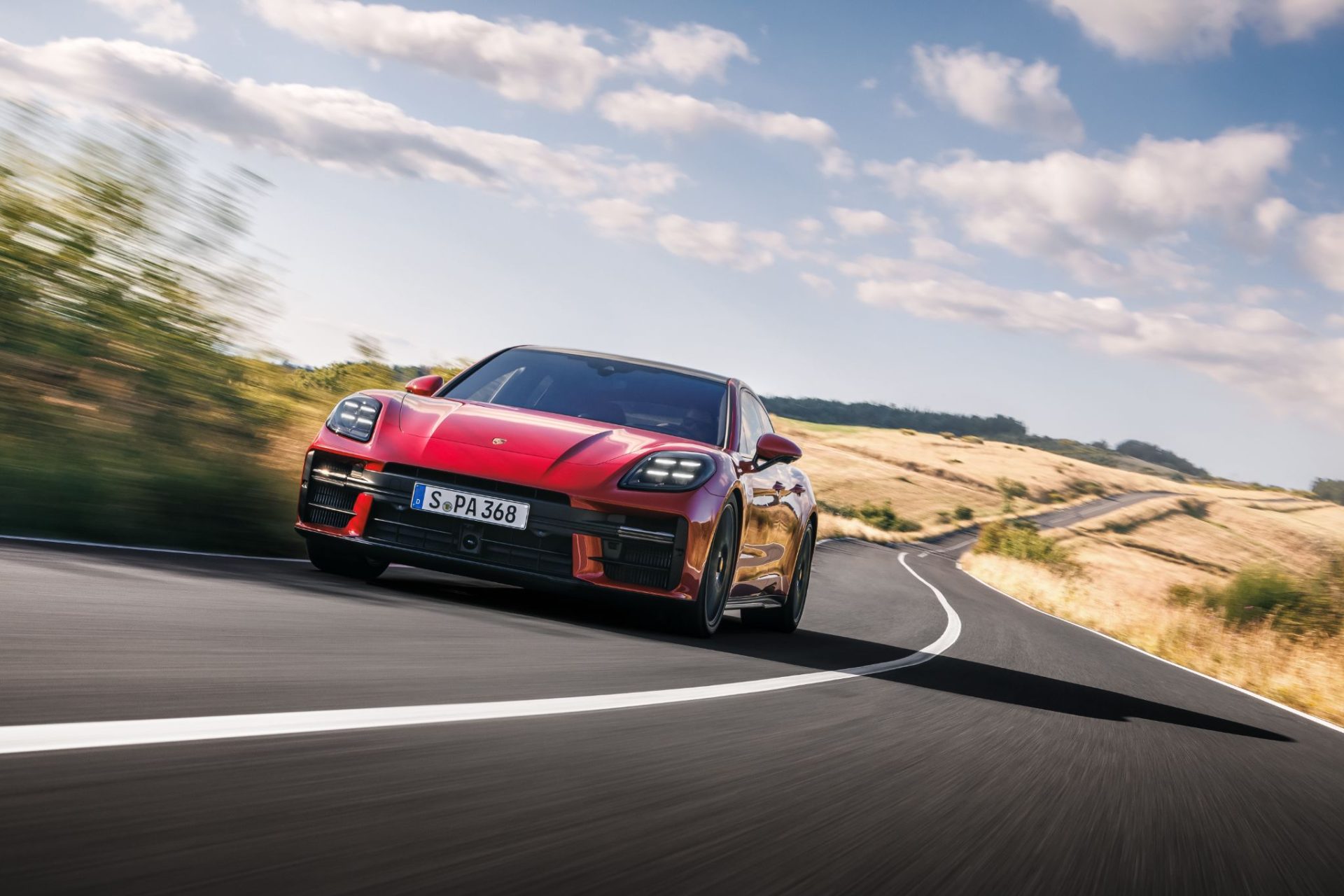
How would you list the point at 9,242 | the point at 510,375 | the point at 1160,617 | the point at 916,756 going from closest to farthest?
the point at 916,756
the point at 510,375
the point at 9,242
the point at 1160,617

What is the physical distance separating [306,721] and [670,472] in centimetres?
319

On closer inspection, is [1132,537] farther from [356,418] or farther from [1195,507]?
[356,418]

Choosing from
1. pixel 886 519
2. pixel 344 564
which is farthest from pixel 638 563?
pixel 886 519

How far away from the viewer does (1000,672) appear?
7.48m

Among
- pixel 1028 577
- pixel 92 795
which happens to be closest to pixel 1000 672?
pixel 92 795

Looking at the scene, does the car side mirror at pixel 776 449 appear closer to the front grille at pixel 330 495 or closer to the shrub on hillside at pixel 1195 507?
the front grille at pixel 330 495

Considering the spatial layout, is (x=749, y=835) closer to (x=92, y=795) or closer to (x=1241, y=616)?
(x=92, y=795)

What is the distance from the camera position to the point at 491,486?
18.7 feet

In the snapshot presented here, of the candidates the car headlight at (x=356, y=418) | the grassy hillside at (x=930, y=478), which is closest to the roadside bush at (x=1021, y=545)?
the grassy hillside at (x=930, y=478)

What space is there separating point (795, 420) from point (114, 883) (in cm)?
15065

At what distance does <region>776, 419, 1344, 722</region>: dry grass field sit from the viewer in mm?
15219

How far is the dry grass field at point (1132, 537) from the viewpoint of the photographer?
15219 millimetres

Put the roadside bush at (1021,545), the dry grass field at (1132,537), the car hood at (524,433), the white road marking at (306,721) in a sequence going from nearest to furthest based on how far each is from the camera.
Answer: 1. the white road marking at (306,721)
2. the car hood at (524,433)
3. the dry grass field at (1132,537)
4. the roadside bush at (1021,545)

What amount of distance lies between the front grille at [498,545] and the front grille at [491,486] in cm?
16
